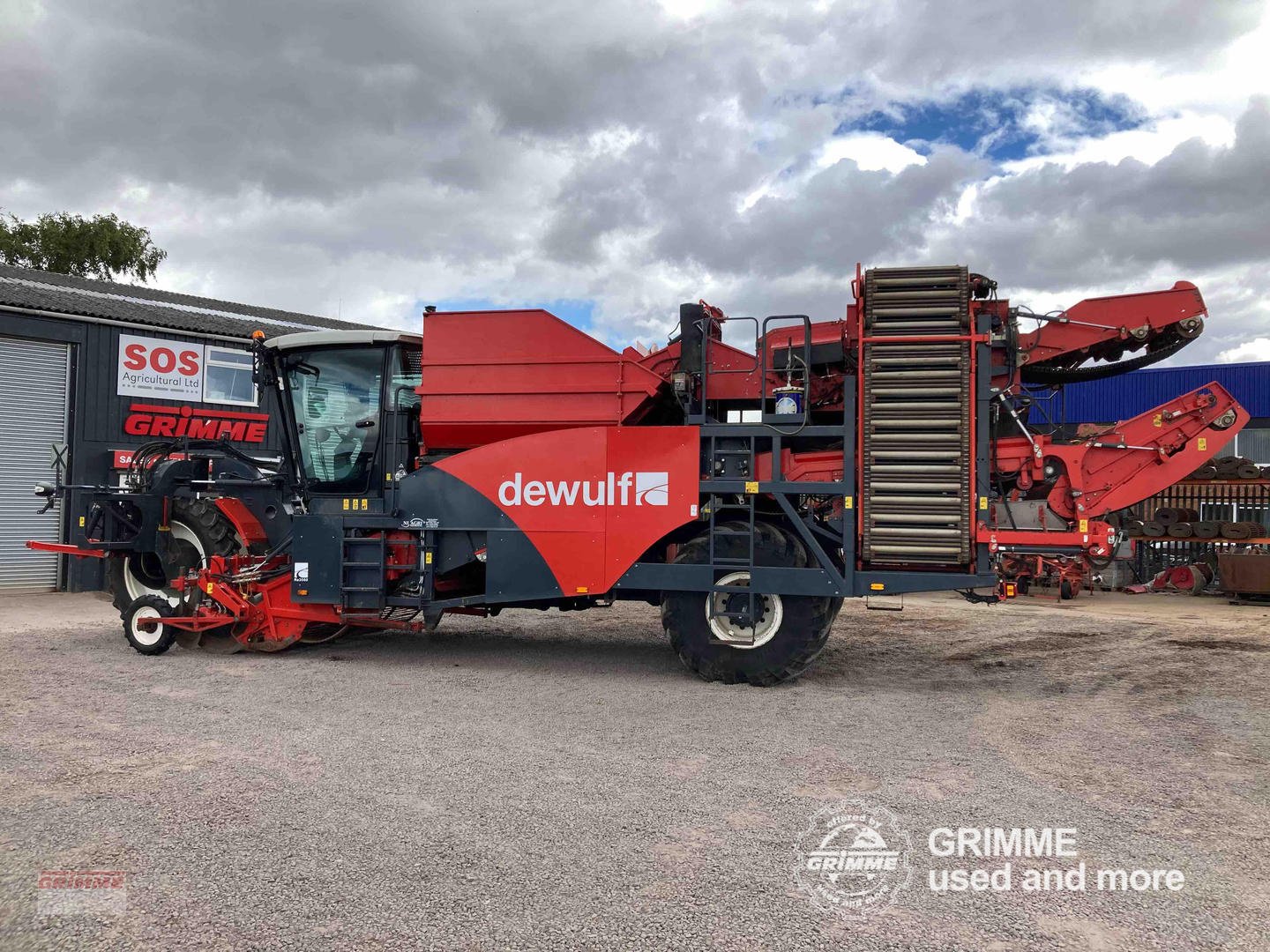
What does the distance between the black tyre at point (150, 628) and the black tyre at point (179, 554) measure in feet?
0.47

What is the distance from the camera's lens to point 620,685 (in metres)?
7.00

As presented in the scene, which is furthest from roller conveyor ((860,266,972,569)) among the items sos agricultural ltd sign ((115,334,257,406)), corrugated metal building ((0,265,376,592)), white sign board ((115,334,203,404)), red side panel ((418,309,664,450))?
white sign board ((115,334,203,404))

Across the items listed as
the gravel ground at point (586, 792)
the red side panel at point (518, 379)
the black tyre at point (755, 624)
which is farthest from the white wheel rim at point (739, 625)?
the red side panel at point (518, 379)

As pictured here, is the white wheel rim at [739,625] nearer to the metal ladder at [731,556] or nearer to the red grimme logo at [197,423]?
the metal ladder at [731,556]

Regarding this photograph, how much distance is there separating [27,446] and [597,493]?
11.2 m

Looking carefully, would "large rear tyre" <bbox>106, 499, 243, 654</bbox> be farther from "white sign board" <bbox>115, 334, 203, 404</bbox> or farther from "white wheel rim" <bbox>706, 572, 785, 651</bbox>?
"white sign board" <bbox>115, 334, 203, 404</bbox>

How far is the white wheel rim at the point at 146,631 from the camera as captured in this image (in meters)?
8.08

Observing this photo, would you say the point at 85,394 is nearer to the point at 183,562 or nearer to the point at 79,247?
the point at 183,562

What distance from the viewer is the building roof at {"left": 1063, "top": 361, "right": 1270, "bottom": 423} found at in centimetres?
2547

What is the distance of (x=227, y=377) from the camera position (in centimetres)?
1543

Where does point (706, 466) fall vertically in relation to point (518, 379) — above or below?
below

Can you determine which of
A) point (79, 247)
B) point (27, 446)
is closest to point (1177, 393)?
point (27, 446)

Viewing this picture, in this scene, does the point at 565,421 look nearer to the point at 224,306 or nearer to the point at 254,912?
the point at 254,912

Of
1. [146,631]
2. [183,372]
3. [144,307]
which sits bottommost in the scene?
[146,631]
